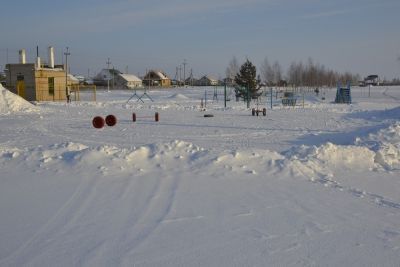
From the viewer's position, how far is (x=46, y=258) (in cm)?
475

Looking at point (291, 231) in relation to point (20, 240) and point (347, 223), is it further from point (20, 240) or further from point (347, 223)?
point (20, 240)

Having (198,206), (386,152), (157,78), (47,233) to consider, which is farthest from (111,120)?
(157,78)

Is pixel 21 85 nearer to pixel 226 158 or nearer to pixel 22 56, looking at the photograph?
pixel 22 56

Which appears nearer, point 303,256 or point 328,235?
point 303,256

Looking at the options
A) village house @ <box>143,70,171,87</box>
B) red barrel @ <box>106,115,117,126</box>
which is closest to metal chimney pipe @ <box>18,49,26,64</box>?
red barrel @ <box>106,115,117,126</box>

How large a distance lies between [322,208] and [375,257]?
179 cm

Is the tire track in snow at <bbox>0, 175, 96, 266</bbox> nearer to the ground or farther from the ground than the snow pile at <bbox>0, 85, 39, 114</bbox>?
nearer to the ground

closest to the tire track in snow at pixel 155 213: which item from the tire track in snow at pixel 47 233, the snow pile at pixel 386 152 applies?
the tire track in snow at pixel 47 233

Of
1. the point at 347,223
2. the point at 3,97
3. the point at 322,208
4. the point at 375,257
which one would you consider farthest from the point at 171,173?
the point at 3,97

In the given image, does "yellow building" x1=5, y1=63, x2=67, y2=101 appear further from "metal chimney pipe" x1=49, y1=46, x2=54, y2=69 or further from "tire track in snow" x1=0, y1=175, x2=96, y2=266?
"tire track in snow" x1=0, y1=175, x2=96, y2=266

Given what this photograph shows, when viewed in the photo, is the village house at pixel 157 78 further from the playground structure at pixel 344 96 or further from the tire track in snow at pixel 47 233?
the tire track in snow at pixel 47 233

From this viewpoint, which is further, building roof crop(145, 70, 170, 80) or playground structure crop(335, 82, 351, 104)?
building roof crop(145, 70, 170, 80)

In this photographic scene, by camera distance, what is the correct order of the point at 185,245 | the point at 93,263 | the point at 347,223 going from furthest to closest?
the point at 347,223 < the point at 185,245 < the point at 93,263

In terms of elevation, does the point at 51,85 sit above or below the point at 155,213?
above
